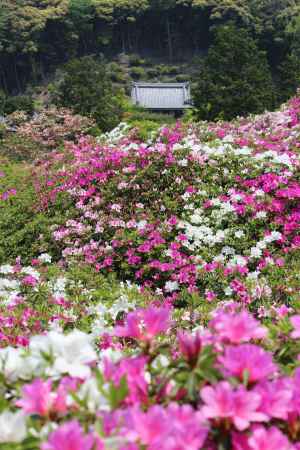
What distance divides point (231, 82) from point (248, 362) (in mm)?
17976

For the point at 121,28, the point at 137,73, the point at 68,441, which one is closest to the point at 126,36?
the point at 121,28

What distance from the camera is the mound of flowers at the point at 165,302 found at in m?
0.89

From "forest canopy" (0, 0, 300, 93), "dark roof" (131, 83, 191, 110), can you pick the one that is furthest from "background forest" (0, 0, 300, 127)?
"dark roof" (131, 83, 191, 110)

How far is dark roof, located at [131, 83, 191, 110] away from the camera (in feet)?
108

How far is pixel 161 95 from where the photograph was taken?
3397 cm

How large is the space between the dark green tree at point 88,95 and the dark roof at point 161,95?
1336 cm

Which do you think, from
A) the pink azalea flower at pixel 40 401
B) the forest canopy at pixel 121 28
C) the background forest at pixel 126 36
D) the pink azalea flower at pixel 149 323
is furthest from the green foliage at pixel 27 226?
the forest canopy at pixel 121 28

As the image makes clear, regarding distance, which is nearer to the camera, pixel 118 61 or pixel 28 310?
pixel 28 310

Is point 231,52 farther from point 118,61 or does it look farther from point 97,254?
point 118,61

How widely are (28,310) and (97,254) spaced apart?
5.66ft

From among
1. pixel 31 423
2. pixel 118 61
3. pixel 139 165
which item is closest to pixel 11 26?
pixel 118 61

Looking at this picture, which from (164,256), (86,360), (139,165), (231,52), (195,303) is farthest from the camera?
(231,52)

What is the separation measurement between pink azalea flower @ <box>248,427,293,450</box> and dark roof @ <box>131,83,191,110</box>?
32709 mm

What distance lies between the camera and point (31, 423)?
0.92m
